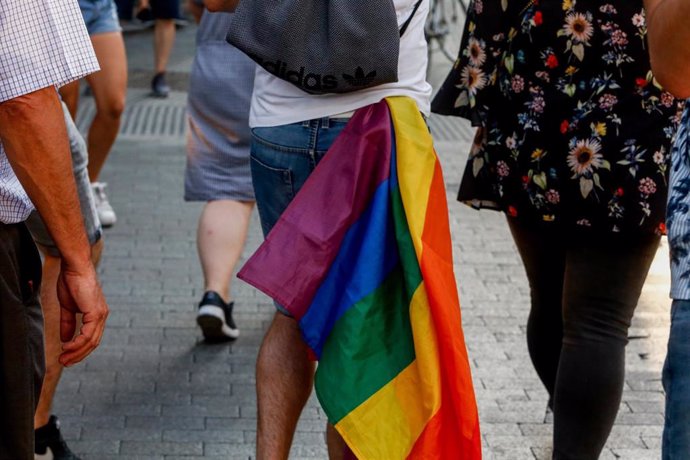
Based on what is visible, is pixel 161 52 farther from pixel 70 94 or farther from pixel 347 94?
pixel 347 94

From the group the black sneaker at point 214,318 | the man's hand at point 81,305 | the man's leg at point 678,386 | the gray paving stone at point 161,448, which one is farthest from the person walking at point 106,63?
the man's leg at point 678,386

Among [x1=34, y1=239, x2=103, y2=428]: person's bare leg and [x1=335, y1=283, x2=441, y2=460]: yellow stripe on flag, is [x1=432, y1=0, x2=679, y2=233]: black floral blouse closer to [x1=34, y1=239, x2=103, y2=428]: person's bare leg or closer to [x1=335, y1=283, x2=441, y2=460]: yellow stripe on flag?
[x1=335, y1=283, x2=441, y2=460]: yellow stripe on flag

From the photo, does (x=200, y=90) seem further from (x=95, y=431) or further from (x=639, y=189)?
(x=639, y=189)

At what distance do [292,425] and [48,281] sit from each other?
880 millimetres

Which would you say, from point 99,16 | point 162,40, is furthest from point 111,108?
point 162,40

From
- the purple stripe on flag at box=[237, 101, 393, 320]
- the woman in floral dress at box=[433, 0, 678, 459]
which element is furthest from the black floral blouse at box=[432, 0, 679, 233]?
the purple stripe on flag at box=[237, 101, 393, 320]

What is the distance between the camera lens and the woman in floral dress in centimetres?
320

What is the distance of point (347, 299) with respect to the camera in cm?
304

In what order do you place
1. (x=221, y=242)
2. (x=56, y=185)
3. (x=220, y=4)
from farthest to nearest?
(x=221, y=242), (x=220, y=4), (x=56, y=185)

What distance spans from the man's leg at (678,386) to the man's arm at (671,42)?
1.29ft

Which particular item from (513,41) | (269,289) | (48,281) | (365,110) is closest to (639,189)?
(513,41)

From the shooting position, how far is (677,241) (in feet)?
7.73

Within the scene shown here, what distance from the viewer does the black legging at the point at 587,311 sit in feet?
11.0

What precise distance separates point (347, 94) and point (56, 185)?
88 centimetres
